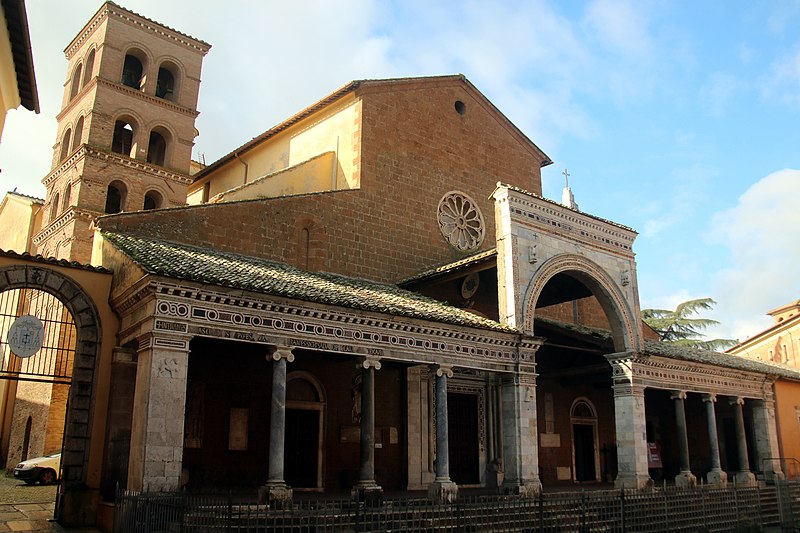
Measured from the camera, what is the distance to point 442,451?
45.6 ft

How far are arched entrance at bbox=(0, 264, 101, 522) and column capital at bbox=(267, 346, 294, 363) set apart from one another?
11.1 feet

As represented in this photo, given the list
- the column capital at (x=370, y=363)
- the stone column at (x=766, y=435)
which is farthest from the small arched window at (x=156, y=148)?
the stone column at (x=766, y=435)

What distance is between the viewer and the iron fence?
838 cm

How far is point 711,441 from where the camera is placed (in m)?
19.1

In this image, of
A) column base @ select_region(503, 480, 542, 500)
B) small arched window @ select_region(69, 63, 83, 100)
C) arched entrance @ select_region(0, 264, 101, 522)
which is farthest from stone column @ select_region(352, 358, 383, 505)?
small arched window @ select_region(69, 63, 83, 100)

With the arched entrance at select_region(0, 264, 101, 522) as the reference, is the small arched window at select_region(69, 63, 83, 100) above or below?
above

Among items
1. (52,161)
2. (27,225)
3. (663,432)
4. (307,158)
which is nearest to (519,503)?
(307,158)

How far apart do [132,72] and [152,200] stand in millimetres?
4552

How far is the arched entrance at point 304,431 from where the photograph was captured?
15.1m

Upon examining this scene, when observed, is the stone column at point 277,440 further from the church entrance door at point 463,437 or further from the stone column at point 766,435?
the stone column at point 766,435

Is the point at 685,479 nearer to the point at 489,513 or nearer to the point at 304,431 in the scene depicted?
the point at 489,513

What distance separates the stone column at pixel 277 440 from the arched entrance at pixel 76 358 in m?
3.42

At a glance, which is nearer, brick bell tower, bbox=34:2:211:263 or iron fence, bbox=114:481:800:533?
iron fence, bbox=114:481:800:533

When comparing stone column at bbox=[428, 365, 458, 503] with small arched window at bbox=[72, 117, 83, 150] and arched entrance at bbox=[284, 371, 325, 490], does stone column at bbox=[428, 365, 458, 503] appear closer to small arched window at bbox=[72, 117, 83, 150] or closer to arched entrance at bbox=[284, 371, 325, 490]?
arched entrance at bbox=[284, 371, 325, 490]
